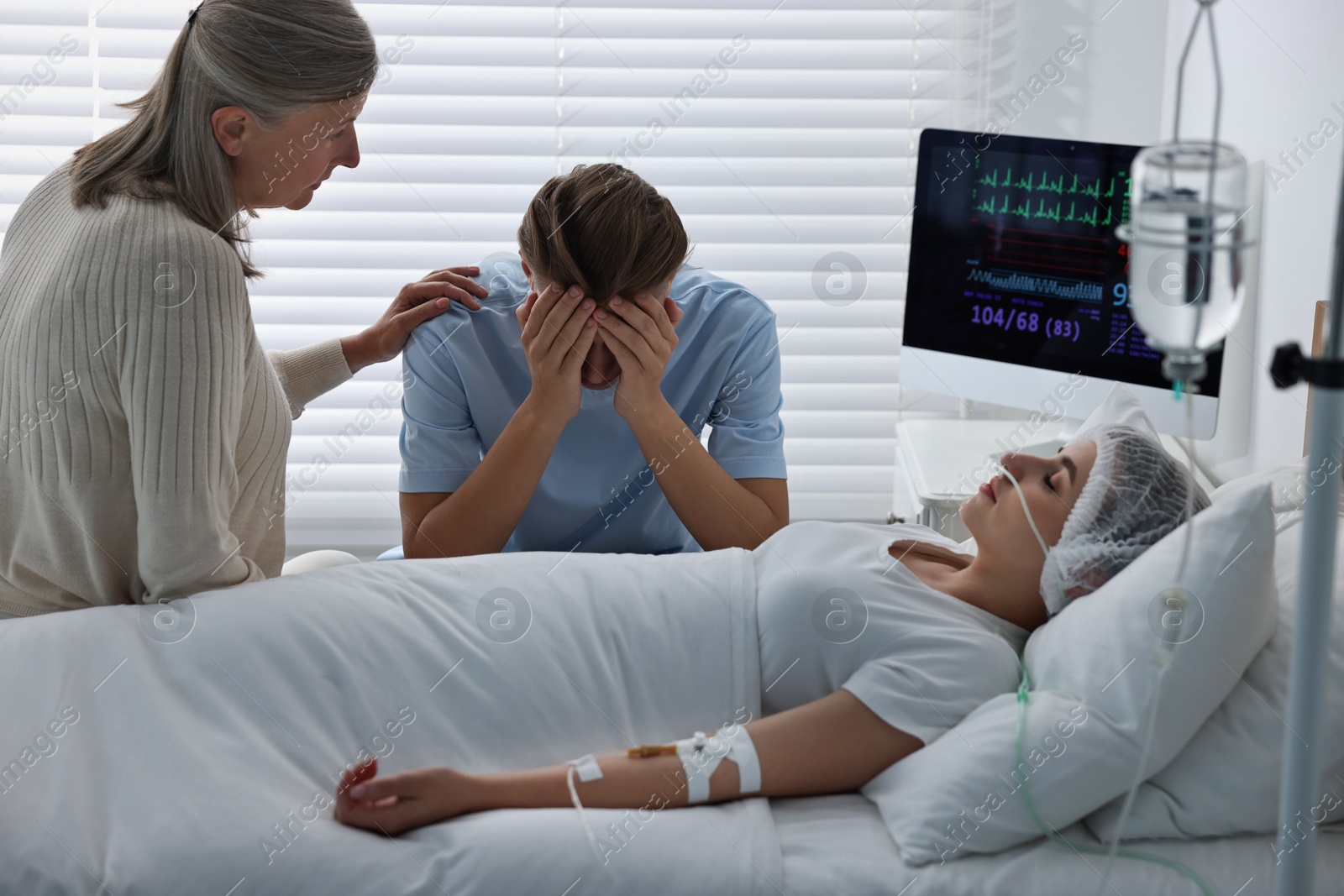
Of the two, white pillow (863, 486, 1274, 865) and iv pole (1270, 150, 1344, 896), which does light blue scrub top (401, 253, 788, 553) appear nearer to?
white pillow (863, 486, 1274, 865)

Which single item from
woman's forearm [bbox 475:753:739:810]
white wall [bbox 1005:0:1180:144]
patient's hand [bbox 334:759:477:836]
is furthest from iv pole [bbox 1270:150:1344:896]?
white wall [bbox 1005:0:1180:144]

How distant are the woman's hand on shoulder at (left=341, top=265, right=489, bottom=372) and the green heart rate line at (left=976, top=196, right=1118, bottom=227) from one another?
88 cm

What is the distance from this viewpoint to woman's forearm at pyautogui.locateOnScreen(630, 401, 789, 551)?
1567 mm

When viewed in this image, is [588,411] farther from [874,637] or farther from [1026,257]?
[1026,257]

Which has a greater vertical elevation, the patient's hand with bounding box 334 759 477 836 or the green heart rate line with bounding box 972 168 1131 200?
the green heart rate line with bounding box 972 168 1131 200

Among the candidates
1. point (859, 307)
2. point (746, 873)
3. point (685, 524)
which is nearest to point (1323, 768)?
point (746, 873)

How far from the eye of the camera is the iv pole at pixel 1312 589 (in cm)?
72

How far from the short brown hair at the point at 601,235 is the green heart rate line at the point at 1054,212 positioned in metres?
0.65

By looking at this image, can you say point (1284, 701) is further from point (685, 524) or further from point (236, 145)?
point (236, 145)

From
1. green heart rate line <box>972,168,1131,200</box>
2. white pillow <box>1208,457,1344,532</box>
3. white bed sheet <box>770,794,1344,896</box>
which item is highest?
green heart rate line <box>972,168,1131,200</box>

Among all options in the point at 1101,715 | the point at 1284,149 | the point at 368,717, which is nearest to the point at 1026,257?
the point at 1284,149

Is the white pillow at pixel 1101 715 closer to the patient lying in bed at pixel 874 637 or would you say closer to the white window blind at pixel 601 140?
the patient lying in bed at pixel 874 637

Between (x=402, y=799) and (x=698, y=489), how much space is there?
67 cm

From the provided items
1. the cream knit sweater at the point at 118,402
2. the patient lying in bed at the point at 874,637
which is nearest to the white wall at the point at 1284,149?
the patient lying in bed at the point at 874,637
